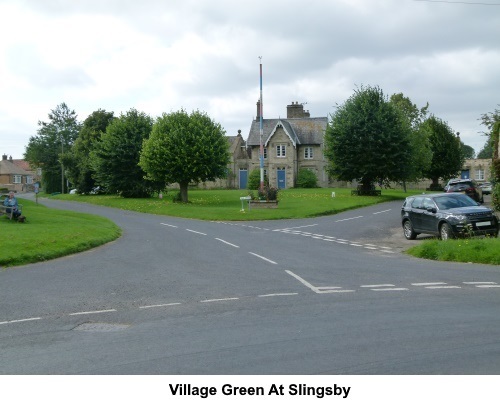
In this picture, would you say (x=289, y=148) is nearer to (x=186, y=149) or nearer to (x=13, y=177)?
(x=186, y=149)

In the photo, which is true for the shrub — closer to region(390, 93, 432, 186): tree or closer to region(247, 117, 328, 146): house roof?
region(390, 93, 432, 186): tree

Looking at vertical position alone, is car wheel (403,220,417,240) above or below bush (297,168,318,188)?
below

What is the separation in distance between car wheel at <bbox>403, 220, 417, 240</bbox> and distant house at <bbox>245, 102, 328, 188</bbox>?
50.7m

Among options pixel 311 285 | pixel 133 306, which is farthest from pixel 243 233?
pixel 133 306

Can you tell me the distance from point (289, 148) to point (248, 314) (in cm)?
6726

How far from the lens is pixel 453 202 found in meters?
21.6

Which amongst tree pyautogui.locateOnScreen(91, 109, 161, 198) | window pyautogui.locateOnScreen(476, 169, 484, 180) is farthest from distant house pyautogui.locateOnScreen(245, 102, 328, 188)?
window pyautogui.locateOnScreen(476, 169, 484, 180)

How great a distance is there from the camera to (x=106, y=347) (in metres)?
7.34

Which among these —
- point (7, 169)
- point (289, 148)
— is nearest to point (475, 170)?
point (289, 148)

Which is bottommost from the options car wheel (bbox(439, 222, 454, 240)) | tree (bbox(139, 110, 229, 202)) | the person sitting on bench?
car wheel (bbox(439, 222, 454, 240))

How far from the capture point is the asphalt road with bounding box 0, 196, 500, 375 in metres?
6.46

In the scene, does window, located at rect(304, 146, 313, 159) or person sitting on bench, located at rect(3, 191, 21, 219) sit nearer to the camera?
person sitting on bench, located at rect(3, 191, 21, 219)

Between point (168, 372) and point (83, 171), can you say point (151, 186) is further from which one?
point (168, 372)

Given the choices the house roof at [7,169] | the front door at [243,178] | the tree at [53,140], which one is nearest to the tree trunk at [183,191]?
the front door at [243,178]
